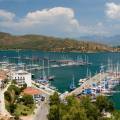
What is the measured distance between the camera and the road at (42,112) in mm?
59794

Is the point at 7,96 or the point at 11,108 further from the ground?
the point at 7,96

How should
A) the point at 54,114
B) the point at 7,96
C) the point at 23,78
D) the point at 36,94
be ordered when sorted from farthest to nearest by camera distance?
the point at 23,78, the point at 36,94, the point at 7,96, the point at 54,114

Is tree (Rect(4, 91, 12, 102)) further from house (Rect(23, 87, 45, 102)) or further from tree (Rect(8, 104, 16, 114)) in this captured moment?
house (Rect(23, 87, 45, 102))

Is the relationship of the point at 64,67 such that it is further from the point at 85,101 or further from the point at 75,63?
the point at 85,101

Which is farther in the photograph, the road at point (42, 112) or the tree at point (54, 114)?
the road at point (42, 112)

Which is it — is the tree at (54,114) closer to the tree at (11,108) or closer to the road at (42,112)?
the road at (42,112)

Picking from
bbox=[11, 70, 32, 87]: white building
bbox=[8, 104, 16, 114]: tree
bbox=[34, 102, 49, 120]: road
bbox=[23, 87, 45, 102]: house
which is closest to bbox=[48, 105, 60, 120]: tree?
bbox=[34, 102, 49, 120]: road

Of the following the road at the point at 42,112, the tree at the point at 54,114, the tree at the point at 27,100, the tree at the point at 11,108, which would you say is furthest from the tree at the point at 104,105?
the tree at the point at 27,100

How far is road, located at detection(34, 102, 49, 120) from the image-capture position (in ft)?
196

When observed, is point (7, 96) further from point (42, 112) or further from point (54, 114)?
point (54, 114)

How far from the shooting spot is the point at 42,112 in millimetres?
63688

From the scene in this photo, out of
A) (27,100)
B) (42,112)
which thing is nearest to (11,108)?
(42,112)

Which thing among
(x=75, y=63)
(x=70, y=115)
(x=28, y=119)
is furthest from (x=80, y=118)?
(x=75, y=63)

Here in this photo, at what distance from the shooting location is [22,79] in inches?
3816
